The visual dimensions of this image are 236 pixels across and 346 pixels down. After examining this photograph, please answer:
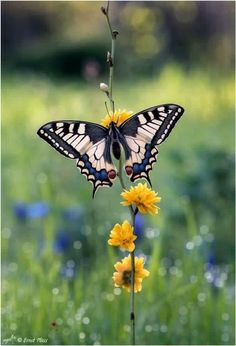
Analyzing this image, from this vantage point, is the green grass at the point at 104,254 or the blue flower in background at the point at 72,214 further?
the blue flower in background at the point at 72,214

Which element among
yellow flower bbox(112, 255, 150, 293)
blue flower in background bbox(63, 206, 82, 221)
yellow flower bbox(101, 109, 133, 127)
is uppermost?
yellow flower bbox(101, 109, 133, 127)

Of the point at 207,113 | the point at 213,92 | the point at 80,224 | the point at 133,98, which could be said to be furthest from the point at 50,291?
the point at 133,98

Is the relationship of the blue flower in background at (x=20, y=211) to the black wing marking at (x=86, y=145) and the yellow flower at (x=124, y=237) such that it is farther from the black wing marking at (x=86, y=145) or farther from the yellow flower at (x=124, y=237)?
the yellow flower at (x=124, y=237)

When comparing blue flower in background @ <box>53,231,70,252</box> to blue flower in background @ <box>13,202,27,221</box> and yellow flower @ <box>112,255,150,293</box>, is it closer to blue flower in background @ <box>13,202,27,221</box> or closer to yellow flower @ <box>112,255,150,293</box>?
blue flower in background @ <box>13,202,27,221</box>

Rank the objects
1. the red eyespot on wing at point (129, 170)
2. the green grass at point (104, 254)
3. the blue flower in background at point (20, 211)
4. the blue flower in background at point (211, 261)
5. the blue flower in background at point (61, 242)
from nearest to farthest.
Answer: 1. the red eyespot on wing at point (129, 170)
2. the green grass at point (104, 254)
3. the blue flower in background at point (211, 261)
4. the blue flower in background at point (61, 242)
5. the blue flower in background at point (20, 211)

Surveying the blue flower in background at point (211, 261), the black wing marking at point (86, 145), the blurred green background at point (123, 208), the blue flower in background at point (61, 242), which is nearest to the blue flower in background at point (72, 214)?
the blurred green background at point (123, 208)

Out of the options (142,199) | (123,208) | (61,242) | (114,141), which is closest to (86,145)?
(114,141)

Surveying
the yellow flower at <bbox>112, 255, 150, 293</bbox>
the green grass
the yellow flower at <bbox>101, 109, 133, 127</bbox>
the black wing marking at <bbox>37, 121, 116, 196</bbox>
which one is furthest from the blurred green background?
the yellow flower at <bbox>101, 109, 133, 127</bbox>

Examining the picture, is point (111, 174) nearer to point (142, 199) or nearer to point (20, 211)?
point (142, 199)
